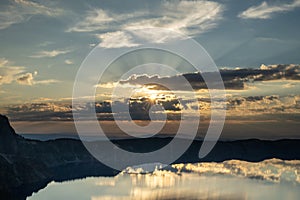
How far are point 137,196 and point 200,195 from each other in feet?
75.4

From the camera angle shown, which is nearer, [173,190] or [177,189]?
[173,190]

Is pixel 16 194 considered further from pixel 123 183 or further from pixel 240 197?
pixel 240 197

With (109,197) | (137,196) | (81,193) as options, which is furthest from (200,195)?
(81,193)

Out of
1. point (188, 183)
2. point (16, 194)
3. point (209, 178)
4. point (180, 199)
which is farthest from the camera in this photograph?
point (209, 178)

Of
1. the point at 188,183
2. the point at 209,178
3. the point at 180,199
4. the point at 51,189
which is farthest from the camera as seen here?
the point at 209,178

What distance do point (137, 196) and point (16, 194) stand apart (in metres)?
46.8

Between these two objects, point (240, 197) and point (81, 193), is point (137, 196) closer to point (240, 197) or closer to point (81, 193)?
point (81, 193)

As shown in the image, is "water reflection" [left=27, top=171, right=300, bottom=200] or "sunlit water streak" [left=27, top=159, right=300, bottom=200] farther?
"sunlit water streak" [left=27, top=159, right=300, bottom=200]

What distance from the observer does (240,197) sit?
132m

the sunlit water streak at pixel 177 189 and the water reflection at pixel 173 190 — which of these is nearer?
the water reflection at pixel 173 190

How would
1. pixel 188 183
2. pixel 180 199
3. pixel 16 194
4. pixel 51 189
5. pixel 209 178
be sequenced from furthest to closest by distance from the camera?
1. pixel 209 178
2. pixel 188 183
3. pixel 51 189
4. pixel 16 194
5. pixel 180 199

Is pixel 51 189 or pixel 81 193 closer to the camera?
pixel 81 193

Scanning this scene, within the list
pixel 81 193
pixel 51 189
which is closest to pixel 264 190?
pixel 81 193

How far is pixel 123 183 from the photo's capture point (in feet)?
588
